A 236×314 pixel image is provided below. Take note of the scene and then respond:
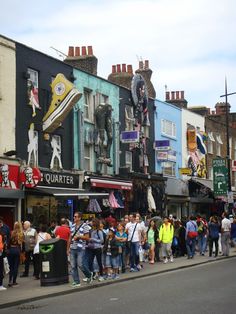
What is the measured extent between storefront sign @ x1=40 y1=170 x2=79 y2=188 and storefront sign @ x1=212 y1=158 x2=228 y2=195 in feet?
32.6

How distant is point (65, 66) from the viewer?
26.8 m

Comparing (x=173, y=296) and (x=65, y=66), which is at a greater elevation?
(x=65, y=66)

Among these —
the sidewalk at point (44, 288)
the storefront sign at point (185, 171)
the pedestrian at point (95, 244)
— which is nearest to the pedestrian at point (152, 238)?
the sidewalk at point (44, 288)

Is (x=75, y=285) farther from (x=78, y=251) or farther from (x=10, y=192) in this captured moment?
(x=10, y=192)

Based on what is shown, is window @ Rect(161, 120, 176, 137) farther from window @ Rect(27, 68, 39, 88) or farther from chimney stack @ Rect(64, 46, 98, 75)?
window @ Rect(27, 68, 39, 88)

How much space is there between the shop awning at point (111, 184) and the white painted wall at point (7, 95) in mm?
5263

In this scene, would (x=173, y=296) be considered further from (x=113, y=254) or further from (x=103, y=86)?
(x=103, y=86)

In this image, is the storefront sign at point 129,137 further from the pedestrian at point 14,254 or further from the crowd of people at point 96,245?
the pedestrian at point 14,254

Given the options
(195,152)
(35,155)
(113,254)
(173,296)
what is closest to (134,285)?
(113,254)

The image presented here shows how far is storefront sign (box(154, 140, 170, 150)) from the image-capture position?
1330 inches

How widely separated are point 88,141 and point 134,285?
44.5 ft

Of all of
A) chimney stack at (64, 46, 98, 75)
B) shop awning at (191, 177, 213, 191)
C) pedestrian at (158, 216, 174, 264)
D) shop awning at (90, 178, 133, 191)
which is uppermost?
chimney stack at (64, 46, 98, 75)

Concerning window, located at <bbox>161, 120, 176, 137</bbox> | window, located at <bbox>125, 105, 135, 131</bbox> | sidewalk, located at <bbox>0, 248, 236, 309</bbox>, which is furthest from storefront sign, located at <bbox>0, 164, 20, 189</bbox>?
window, located at <bbox>161, 120, 176, 137</bbox>

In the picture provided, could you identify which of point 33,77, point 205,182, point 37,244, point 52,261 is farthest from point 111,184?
Answer: point 205,182
